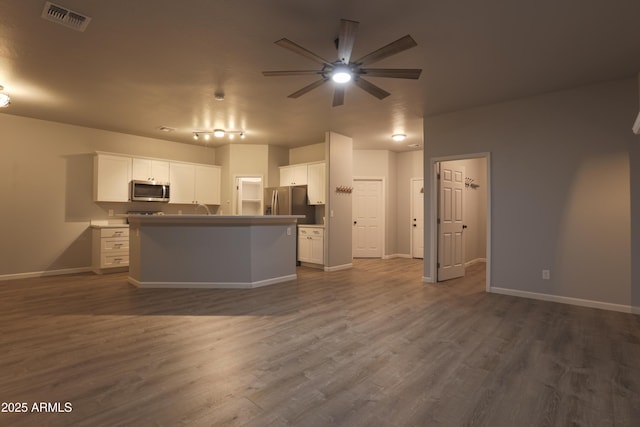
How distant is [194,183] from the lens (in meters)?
7.55

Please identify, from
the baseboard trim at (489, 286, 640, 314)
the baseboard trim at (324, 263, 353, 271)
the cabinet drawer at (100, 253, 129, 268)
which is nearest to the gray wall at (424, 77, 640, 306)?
the baseboard trim at (489, 286, 640, 314)

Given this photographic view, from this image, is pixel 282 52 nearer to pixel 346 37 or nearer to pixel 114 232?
pixel 346 37

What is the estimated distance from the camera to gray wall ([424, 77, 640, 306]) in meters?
3.88

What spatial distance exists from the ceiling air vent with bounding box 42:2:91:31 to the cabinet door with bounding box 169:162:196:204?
14.8 feet

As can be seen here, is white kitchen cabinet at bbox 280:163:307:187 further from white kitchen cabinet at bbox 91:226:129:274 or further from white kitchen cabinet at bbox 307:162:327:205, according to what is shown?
white kitchen cabinet at bbox 91:226:129:274

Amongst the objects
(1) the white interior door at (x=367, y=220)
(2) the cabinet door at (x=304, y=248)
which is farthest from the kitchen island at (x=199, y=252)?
(1) the white interior door at (x=367, y=220)

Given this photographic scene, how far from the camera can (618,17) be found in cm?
269

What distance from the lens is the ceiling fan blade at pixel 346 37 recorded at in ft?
7.75

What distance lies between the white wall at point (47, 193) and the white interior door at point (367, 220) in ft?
18.2

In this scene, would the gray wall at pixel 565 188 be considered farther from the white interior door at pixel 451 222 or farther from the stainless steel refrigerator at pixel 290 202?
the stainless steel refrigerator at pixel 290 202

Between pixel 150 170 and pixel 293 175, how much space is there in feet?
9.99

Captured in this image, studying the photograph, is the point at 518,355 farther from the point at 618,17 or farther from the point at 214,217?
the point at 214,217

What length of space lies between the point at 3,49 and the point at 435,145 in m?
5.58

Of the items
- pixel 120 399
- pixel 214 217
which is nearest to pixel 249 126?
pixel 214 217
